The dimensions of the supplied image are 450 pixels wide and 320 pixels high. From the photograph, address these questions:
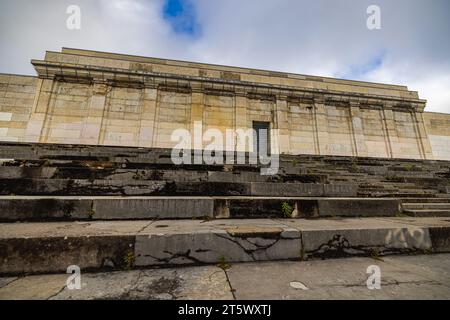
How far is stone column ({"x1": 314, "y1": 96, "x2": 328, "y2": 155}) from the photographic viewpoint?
1315cm

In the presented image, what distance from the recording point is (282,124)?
13.0 meters

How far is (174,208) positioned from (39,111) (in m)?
12.2

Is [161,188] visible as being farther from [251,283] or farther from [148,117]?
[148,117]

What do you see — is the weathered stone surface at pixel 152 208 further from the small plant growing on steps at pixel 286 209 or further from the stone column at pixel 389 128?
the stone column at pixel 389 128

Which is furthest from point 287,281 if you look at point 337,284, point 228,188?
point 228,188

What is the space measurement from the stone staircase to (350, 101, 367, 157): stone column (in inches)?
354

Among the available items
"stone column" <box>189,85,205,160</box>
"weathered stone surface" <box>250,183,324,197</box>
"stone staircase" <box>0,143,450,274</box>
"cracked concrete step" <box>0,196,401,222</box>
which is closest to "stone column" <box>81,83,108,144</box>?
"stone column" <box>189,85,205,160</box>

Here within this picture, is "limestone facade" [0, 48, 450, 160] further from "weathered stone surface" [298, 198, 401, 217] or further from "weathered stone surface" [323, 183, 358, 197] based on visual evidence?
"weathered stone surface" [298, 198, 401, 217]

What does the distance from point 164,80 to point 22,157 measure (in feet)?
29.2

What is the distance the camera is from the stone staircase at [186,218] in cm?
206

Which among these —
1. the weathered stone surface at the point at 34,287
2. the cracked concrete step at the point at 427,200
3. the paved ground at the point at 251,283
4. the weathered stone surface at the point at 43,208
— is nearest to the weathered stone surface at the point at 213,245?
the paved ground at the point at 251,283

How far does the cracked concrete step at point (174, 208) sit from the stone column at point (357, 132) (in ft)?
36.3

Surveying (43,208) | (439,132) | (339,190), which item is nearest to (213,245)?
(43,208)
